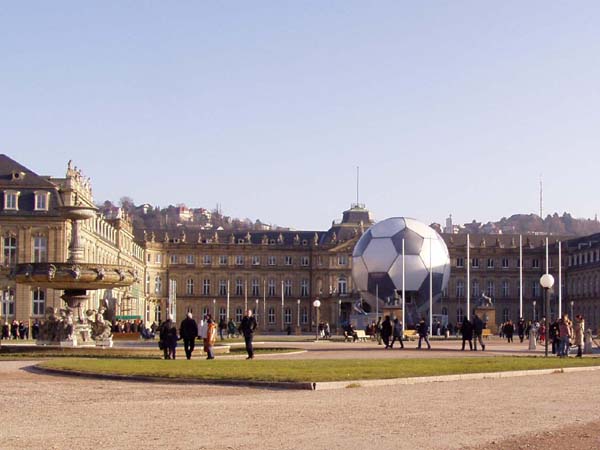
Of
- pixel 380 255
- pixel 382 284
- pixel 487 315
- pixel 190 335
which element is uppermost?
pixel 380 255

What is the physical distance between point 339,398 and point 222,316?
125 metres

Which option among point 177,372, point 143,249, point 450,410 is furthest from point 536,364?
point 143,249

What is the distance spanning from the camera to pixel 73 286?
1635 inches

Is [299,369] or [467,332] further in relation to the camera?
[467,332]

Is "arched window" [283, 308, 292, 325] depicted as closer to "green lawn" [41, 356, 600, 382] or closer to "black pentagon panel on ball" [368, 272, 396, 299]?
"black pentagon panel on ball" [368, 272, 396, 299]

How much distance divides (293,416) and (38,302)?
2676 inches

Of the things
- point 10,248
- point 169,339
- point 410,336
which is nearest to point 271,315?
point 10,248

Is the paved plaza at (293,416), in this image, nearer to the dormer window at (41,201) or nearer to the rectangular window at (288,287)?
the dormer window at (41,201)

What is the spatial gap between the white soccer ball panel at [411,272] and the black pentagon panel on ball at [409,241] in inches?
20.1

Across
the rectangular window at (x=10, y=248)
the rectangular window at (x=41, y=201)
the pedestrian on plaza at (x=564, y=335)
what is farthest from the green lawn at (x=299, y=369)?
the rectangular window at (x=10, y=248)

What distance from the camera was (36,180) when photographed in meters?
84.2

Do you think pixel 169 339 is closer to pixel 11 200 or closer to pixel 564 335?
pixel 564 335

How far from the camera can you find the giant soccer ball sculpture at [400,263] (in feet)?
310

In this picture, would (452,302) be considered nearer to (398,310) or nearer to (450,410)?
(398,310)
